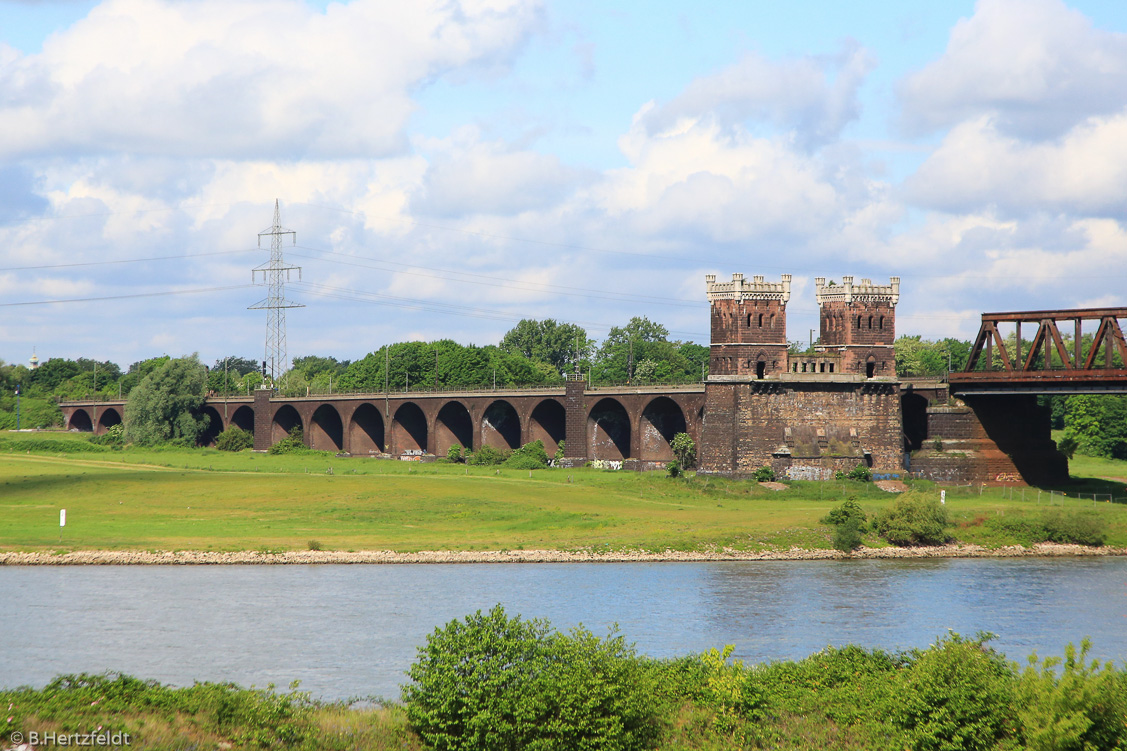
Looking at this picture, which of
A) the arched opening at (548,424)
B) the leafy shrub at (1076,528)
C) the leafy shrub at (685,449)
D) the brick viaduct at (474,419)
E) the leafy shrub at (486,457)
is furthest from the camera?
the arched opening at (548,424)

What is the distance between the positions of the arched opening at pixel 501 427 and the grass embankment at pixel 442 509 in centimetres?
2378

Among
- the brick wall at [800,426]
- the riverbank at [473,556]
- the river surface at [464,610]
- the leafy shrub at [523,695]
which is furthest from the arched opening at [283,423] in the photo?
the leafy shrub at [523,695]

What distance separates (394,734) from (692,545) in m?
36.7

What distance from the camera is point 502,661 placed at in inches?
918

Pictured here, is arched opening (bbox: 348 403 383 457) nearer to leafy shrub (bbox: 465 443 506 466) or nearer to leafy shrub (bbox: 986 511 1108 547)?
leafy shrub (bbox: 465 443 506 466)

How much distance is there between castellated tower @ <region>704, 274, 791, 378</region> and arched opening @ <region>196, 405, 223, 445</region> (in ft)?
262

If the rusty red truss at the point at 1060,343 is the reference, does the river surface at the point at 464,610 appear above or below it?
below

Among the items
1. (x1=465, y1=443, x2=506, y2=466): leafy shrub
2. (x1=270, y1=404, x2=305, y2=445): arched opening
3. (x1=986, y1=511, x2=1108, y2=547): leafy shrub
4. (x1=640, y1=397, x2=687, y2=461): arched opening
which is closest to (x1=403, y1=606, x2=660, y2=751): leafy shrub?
(x1=986, y1=511, x2=1108, y2=547): leafy shrub

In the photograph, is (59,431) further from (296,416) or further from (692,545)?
(692,545)

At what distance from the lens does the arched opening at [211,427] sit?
143500 millimetres

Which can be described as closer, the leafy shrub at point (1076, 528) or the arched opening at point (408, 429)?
the leafy shrub at point (1076, 528)

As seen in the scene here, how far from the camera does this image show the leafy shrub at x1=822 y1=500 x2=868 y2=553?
5981 centimetres

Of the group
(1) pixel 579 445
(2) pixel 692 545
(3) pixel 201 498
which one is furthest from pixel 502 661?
(1) pixel 579 445

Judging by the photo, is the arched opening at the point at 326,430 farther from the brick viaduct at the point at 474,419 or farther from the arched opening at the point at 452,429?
the arched opening at the point at 452,429
